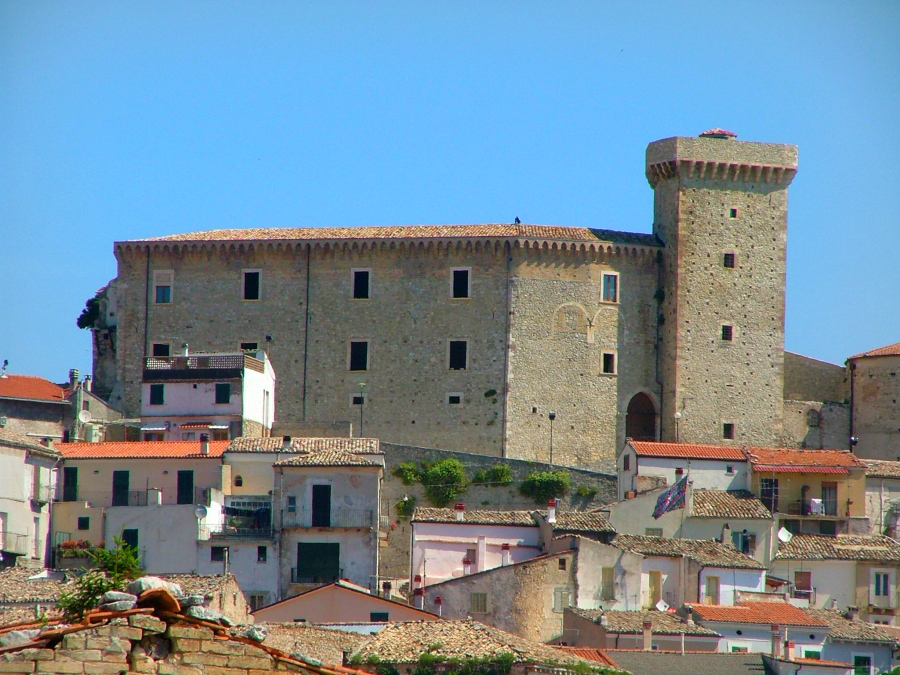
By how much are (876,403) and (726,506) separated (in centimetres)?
1532

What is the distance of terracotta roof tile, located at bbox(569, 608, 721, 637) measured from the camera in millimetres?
36156

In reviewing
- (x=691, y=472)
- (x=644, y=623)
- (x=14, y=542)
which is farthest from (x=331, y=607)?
(x=691, y=472)

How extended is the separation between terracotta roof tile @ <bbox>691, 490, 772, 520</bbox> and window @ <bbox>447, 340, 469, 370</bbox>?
12.6m

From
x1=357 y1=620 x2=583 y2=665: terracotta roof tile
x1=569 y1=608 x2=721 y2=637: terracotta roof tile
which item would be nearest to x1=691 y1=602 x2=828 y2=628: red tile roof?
x1=569 y1=608 x2=721 y2=637: terracotta roof tile

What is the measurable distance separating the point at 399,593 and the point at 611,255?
1976cm

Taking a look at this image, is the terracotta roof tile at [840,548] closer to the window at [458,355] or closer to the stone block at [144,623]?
the window at [458,355]

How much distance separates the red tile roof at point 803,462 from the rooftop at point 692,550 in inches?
231

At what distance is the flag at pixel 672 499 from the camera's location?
46.8 meters

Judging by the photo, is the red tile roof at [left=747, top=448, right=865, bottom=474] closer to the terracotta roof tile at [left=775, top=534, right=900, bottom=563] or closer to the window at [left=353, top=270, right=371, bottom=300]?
the terracotta roof tile at [left=775, top=534, right=900, bottom=563]

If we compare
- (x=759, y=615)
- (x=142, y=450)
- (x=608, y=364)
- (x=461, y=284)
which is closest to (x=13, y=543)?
(x=142, y=450)

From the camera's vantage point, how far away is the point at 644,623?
1435 inches

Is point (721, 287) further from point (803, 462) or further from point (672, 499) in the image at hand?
point (672, 499)

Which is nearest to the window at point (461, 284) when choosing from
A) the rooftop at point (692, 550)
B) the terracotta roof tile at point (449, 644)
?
the rooftop at point (692, 550)

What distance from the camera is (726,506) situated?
47.5 m
